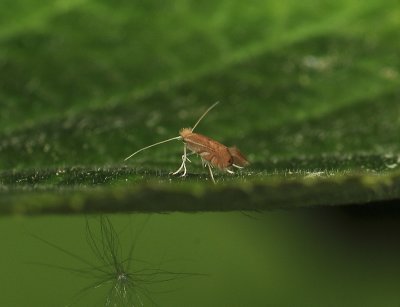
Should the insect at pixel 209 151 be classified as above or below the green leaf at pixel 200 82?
below

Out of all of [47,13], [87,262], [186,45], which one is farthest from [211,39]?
[87,262]

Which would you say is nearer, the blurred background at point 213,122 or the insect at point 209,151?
the blurred background at point 213,122

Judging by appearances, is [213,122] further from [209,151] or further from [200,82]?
[209,151]

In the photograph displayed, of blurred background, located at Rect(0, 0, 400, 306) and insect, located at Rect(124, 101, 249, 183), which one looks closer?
blurred background, located at Rect(0, 0, 400, 306)

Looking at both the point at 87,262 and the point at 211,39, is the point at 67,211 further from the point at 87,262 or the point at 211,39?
the point at 211,39

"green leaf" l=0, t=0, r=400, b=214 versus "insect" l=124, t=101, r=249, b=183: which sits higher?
"green leaf" l=0, t=0, r=400, b=214
